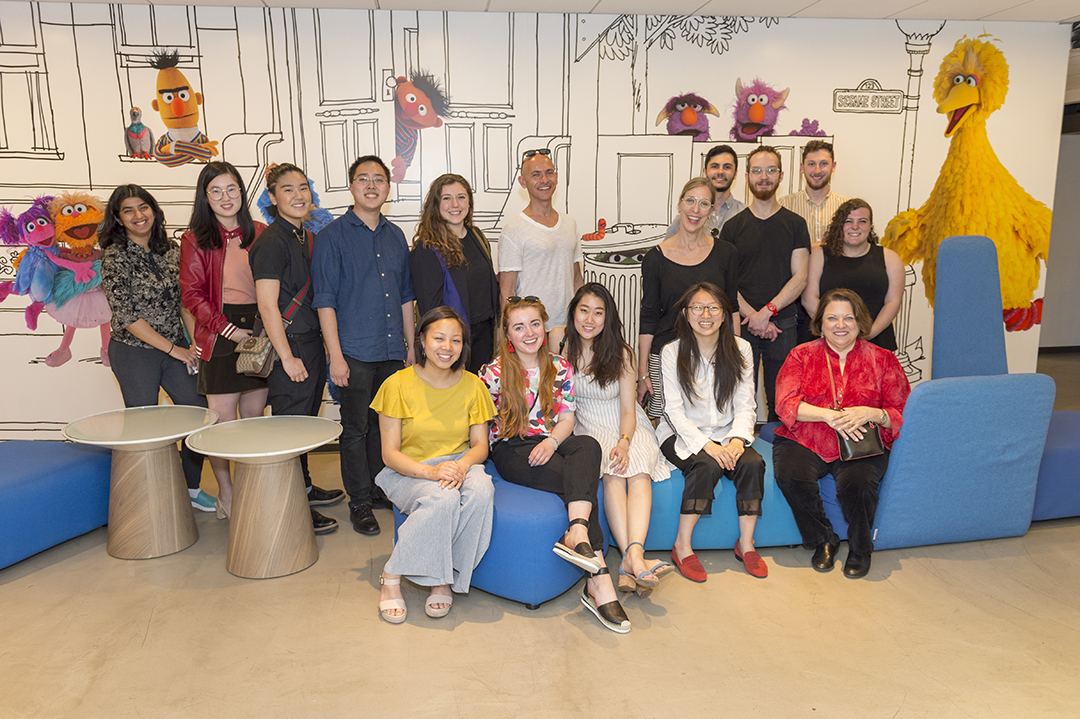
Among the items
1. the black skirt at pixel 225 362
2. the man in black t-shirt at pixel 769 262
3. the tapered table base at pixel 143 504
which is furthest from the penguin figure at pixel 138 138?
the man in black t-shirt at pixel 769 262

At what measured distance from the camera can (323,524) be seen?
3.41 m

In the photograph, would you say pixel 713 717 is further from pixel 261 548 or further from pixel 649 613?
pixel 261 548

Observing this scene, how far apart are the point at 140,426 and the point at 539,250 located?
6.45 feet

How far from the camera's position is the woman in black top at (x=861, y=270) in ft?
11.9

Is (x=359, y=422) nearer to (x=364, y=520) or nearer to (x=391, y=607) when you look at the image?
(x=364, y=520)

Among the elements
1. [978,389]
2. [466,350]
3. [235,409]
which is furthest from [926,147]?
[235,409]

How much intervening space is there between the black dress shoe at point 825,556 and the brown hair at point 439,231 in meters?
2.00

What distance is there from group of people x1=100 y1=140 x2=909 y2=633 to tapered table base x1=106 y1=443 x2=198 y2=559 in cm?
34

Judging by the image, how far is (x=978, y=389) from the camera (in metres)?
3.01

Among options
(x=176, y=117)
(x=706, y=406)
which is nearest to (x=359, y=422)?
(x=706, y=406)

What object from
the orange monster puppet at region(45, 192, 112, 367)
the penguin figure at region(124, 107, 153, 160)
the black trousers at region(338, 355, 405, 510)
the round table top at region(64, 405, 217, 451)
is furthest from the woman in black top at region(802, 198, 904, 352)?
the orange monster puppet at region(45, 192, 112, 367)

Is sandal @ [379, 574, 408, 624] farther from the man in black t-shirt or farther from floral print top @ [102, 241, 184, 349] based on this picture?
the man in black t-shirt

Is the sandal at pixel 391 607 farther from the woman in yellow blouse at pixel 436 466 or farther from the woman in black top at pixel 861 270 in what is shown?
the woman in black top at pixel 861 270

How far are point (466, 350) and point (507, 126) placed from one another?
89.8 inches
